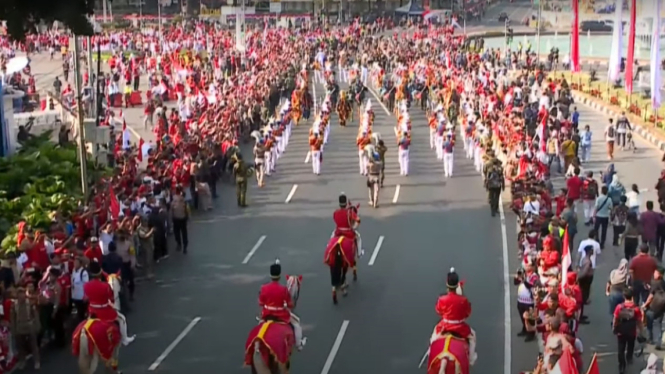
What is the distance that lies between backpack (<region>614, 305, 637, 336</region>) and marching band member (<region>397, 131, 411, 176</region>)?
1428 centimetres

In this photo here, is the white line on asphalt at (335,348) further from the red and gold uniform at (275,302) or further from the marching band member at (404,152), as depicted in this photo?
the marching band member at (404,152)

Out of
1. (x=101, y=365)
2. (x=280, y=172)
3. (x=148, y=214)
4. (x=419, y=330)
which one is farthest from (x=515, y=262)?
(x=280, y=172)

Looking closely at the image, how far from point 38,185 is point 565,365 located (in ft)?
47.7

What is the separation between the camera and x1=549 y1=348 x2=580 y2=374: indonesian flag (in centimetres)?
1112

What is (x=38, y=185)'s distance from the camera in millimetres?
22312

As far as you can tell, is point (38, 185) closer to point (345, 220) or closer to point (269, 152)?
point (269, 152)

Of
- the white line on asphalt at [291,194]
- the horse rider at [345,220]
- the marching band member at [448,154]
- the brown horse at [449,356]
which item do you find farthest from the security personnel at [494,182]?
the brown horse at [449,356]

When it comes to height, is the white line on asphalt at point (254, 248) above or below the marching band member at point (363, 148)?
below

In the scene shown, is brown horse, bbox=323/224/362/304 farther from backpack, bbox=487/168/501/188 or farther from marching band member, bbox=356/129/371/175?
marching band member, bbox=356/129/371/175

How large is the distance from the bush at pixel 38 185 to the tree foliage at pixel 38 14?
4181mm

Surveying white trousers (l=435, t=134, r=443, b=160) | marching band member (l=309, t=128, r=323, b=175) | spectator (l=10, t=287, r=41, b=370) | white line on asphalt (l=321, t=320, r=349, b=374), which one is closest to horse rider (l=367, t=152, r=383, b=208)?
marching band member (l=309, t=128, r=323, b=175)

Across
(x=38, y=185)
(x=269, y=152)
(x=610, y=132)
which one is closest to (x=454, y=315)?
(x=38, y=185)

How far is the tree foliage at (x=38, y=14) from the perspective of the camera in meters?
14.4

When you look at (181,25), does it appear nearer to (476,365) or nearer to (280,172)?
(280,172)
